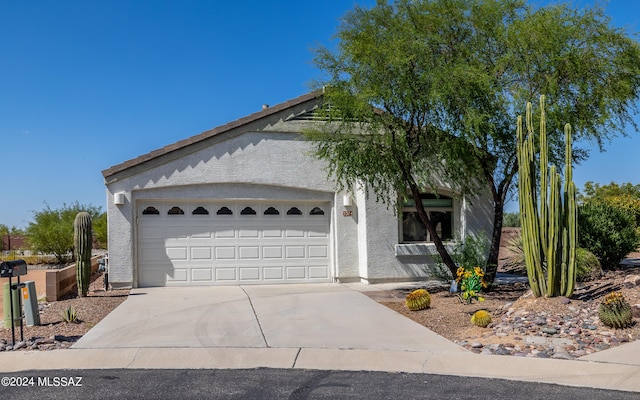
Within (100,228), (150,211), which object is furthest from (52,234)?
(150,211)

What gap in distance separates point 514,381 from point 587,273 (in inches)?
338

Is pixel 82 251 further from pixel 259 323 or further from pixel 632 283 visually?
pixel 632 283

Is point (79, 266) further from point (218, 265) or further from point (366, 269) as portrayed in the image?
point (366, 269)

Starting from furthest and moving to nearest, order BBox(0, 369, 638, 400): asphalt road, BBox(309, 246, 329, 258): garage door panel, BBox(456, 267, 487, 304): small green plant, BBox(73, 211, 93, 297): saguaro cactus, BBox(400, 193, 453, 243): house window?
BBox(400, 193, 453, 243): house window → BBox(309, 246, 329, 258): garage door panel → BBox(73, 211, 93, 297): saguaro cactus → BBox(456, 267, 487, 304): small green plant → BBox(0, 369, 638, 400): asphalt road

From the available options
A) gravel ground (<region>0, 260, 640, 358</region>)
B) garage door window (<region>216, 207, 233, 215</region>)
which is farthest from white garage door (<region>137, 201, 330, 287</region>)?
gravel ground (<region>0, 260, 640, 358</region>)

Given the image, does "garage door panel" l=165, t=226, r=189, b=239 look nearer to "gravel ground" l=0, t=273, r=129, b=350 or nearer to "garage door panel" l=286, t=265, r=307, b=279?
"gravel ground" l=0, t=273, r=129, b=350

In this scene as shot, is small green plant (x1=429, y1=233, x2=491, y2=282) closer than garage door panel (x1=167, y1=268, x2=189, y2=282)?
Yes

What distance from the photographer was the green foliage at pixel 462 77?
12.0 m

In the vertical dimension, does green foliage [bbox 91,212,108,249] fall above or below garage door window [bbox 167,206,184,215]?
below

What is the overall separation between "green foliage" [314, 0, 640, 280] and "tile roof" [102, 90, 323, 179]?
8.22 feet

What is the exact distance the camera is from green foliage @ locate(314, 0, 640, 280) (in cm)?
1201

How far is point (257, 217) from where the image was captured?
16.1 m

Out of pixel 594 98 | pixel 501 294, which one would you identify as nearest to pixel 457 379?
pixel 501 294

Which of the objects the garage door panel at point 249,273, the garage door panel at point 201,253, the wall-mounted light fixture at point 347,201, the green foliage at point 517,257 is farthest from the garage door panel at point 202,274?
the green foliage at point 517,257
